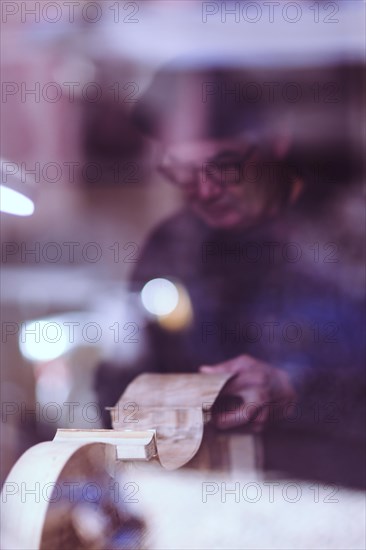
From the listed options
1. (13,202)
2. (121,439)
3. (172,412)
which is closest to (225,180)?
(13,202)

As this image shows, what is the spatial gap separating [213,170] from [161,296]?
460mm

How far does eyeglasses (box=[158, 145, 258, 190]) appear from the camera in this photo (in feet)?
5.95

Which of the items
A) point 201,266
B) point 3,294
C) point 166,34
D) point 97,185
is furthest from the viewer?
point 201,266

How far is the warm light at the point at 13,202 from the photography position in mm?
915

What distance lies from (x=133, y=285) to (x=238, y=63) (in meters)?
0.71

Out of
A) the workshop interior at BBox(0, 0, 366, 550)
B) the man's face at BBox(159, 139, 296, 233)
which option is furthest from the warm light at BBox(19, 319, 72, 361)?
the man's face at BBox(159, 139, 296, 233)

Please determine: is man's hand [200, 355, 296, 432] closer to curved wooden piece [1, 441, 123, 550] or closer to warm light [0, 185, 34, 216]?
curved wooden piece [1, 441, 123, 550]

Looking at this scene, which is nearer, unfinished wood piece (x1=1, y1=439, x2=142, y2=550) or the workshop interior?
unfinished wood piece (x1=1, y1=439, x2=142, y2=550)

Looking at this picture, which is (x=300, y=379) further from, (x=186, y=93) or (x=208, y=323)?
(x=186, y=93)

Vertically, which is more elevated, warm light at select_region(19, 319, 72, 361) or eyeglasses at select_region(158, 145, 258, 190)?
eyeglasses at select_region(158, 145, 258, 190)

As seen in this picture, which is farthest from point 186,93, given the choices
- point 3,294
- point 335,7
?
point 3,294

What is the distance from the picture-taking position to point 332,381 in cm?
159

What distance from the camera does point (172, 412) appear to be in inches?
36.3

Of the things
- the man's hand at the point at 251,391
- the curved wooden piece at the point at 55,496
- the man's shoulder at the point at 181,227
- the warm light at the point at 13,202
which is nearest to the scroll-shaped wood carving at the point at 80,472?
the curved wooden piece at the point at 55,496
